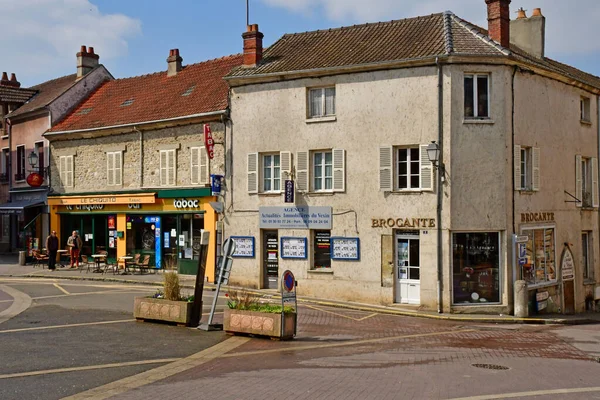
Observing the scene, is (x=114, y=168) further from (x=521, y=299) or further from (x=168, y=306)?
(x=521, y=299)

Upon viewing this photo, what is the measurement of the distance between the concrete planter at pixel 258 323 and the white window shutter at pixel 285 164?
877cm

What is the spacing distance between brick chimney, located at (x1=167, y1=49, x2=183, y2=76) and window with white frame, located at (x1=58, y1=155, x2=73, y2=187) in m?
5.90

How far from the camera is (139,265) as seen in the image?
26.8 m

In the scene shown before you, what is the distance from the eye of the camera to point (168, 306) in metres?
15.6

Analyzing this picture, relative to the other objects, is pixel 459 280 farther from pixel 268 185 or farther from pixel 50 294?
pixel 50 294

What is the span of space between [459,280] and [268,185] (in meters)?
7.34

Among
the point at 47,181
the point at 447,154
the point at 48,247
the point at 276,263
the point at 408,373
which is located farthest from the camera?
the point at 47,181

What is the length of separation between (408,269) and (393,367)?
30.2 ft

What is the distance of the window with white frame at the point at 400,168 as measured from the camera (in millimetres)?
20609

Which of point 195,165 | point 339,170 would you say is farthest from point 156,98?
point 339,170

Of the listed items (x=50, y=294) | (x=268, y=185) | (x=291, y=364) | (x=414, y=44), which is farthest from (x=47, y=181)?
(x=291, y=364)

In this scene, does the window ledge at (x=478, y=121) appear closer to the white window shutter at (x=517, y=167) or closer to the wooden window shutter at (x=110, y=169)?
the white window shutter at (x=517, y=167)

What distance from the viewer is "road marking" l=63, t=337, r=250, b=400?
946 cm

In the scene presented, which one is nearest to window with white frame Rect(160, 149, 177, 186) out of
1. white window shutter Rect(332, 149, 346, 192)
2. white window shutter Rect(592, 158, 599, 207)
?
white window shutter Rect(332, 149, 346, 192)
